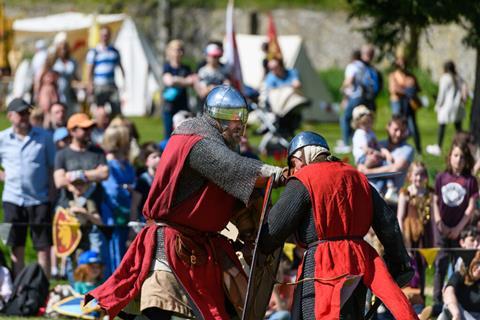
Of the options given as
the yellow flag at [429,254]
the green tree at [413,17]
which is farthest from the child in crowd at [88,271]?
the green tree at [413,17]

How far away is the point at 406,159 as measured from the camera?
1152 cm

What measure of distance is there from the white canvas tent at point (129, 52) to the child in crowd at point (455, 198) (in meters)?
16.5

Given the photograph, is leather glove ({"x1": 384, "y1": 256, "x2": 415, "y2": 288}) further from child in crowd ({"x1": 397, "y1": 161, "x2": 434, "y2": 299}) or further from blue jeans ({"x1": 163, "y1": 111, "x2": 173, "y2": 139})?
blue jeans ({"x1": 163, "y1": 111, "x2": 173, "y2": 139})

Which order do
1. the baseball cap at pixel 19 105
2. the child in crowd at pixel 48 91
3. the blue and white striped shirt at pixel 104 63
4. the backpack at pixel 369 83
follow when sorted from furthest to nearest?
the blue and white striped shirt at pixel 104 63 → the child in crowd at pixel 48 91 → the backpack at pixel 369 83 → the baseball cap at pixel 19 105

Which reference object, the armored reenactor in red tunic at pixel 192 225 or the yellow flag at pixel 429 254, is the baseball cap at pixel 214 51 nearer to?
the yellow flag at pixel 429 254

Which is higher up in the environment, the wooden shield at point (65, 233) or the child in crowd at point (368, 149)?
the child in crowd at point (368, 149)

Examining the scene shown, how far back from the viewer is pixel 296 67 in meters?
25.9

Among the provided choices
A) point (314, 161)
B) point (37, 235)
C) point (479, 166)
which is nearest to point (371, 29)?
point (479, 166)

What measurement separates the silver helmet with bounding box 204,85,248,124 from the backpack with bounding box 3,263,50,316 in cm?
373

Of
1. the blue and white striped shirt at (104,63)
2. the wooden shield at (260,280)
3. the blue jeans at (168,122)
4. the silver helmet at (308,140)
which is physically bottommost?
the blue jeans at (168,122)

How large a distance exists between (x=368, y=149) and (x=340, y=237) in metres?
4.42

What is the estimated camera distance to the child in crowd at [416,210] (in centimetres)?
1103

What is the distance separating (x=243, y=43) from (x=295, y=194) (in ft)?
64.9

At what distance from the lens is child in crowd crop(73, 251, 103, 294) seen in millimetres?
10578
